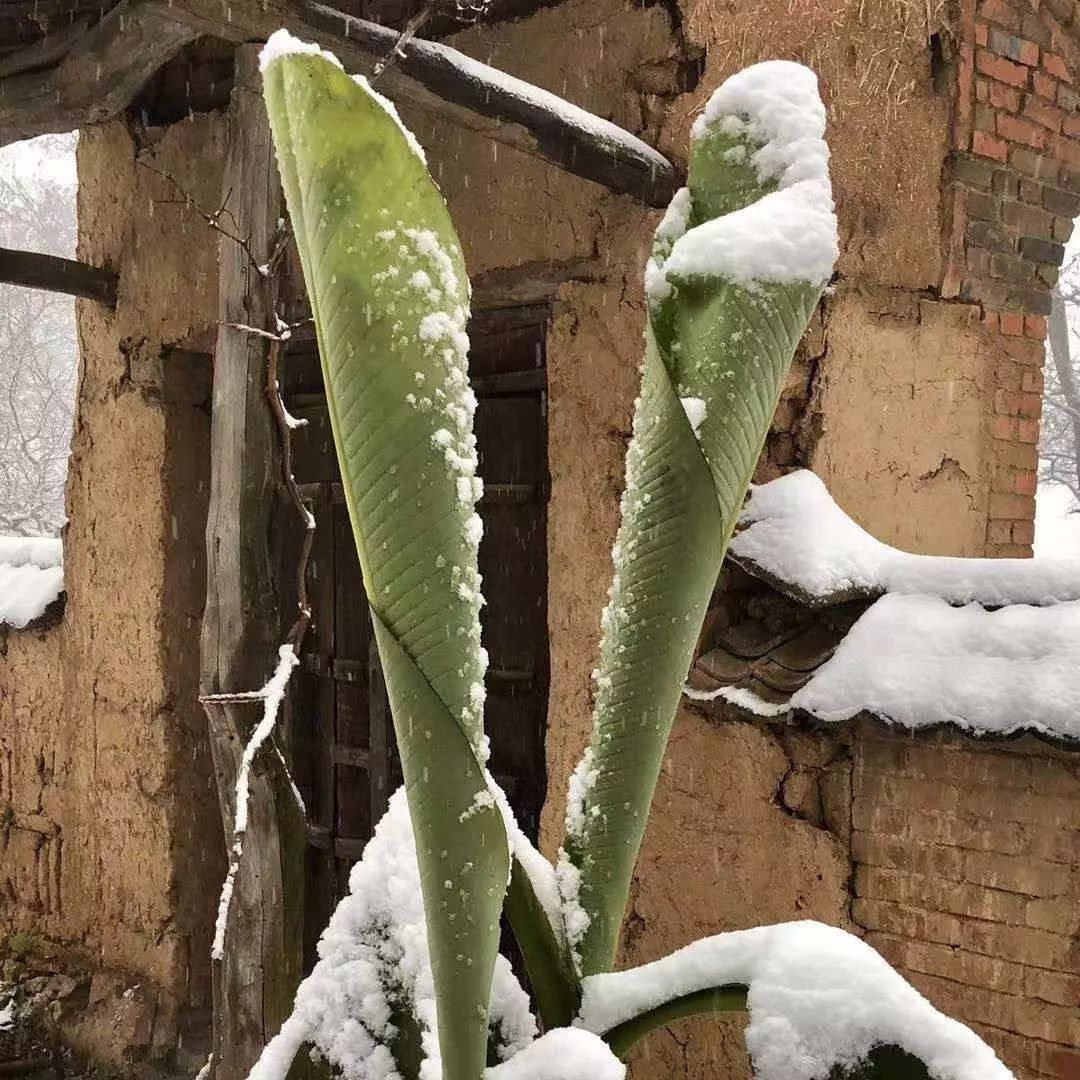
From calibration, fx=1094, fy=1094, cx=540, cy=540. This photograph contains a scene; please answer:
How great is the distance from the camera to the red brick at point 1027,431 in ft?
9.17

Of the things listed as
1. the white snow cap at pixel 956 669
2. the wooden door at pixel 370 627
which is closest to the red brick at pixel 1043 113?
the wooden door at pixel 370 627

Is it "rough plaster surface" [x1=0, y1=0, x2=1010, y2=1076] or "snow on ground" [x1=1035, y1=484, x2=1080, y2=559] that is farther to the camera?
"snow on ground" [x1=1035, y1=484, x2=1080, y2=559]

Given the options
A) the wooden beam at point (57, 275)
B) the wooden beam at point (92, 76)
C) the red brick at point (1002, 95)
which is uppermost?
the red brick at point (1002, 95)

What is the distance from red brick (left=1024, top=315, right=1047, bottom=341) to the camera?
2783 mm

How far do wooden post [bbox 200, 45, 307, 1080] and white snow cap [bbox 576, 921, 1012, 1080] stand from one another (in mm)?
1503

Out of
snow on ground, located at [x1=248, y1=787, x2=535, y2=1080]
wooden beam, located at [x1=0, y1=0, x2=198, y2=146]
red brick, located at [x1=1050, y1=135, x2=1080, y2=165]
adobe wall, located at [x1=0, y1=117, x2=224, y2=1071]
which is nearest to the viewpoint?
snow on ground, located at [x1=248, y1=787, x2=535, y2=1080]

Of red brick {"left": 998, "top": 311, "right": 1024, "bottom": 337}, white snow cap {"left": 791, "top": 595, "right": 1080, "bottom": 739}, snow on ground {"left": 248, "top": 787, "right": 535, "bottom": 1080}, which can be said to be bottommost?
snow on ground {"left": 248, "top": 787, "right": 535, "bottom": 1080}

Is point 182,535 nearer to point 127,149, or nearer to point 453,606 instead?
point 127,149

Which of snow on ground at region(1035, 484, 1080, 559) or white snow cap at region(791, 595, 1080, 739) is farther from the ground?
snow on ground at region(1035, 484, 1080, 559)

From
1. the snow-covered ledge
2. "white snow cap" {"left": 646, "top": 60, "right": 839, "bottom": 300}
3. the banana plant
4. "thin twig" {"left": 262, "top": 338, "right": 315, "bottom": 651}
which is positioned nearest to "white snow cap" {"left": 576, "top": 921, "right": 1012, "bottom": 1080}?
the banana plant

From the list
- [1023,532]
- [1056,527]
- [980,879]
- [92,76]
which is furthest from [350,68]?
[1056,527]

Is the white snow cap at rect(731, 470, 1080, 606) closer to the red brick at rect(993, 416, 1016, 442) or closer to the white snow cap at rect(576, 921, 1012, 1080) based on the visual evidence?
the red brick at rect(993, 416, 1016, 442)

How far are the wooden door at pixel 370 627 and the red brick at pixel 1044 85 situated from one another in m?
1.32

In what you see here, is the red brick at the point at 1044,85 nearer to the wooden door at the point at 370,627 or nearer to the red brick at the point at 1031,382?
the red brick at the point at 1031,382
